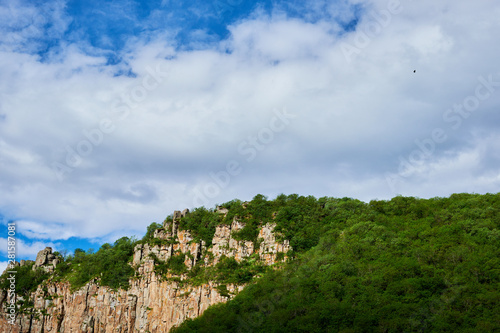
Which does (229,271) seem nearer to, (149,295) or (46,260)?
(149,295)

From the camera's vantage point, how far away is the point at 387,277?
63.5 meters

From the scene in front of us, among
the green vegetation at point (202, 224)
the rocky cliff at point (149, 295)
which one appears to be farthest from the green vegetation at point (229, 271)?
the green vegetation at point (202, 224)

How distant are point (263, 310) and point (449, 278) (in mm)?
28029

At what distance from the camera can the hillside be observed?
59.0 metres

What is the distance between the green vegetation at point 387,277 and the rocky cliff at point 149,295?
7559 mm

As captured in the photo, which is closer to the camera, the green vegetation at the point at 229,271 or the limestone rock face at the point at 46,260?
the green vegetation at the point at 229,271

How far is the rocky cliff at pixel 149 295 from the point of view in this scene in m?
85.6

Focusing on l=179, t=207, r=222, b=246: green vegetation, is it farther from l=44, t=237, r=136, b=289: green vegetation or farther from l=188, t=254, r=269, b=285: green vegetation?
l=44, t=237, r=136, b=289: green vegetation

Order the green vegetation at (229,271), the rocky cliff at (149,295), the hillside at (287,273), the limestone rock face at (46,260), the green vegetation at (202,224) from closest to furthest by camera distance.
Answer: the hillside at (287,273) → the green vegetation at (229,271) → the rocky cliff at (149,295) → the green vegetation at (202,224) → the limestone rock face at (46,260)

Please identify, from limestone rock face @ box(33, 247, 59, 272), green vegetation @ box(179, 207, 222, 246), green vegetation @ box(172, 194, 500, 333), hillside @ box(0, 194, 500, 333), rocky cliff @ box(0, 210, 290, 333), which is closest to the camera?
green vegetation @ box(172, 194, 500, 333)

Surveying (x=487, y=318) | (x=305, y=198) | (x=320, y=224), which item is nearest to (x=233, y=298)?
(x=320, y=224)

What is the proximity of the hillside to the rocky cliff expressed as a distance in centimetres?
23

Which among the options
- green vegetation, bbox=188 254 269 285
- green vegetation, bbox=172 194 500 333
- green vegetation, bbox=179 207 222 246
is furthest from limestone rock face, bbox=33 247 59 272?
green vegetation, bbox=172 194 500 333

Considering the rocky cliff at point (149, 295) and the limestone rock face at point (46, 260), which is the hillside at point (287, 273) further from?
the limestone rock face at point (46, 260)
